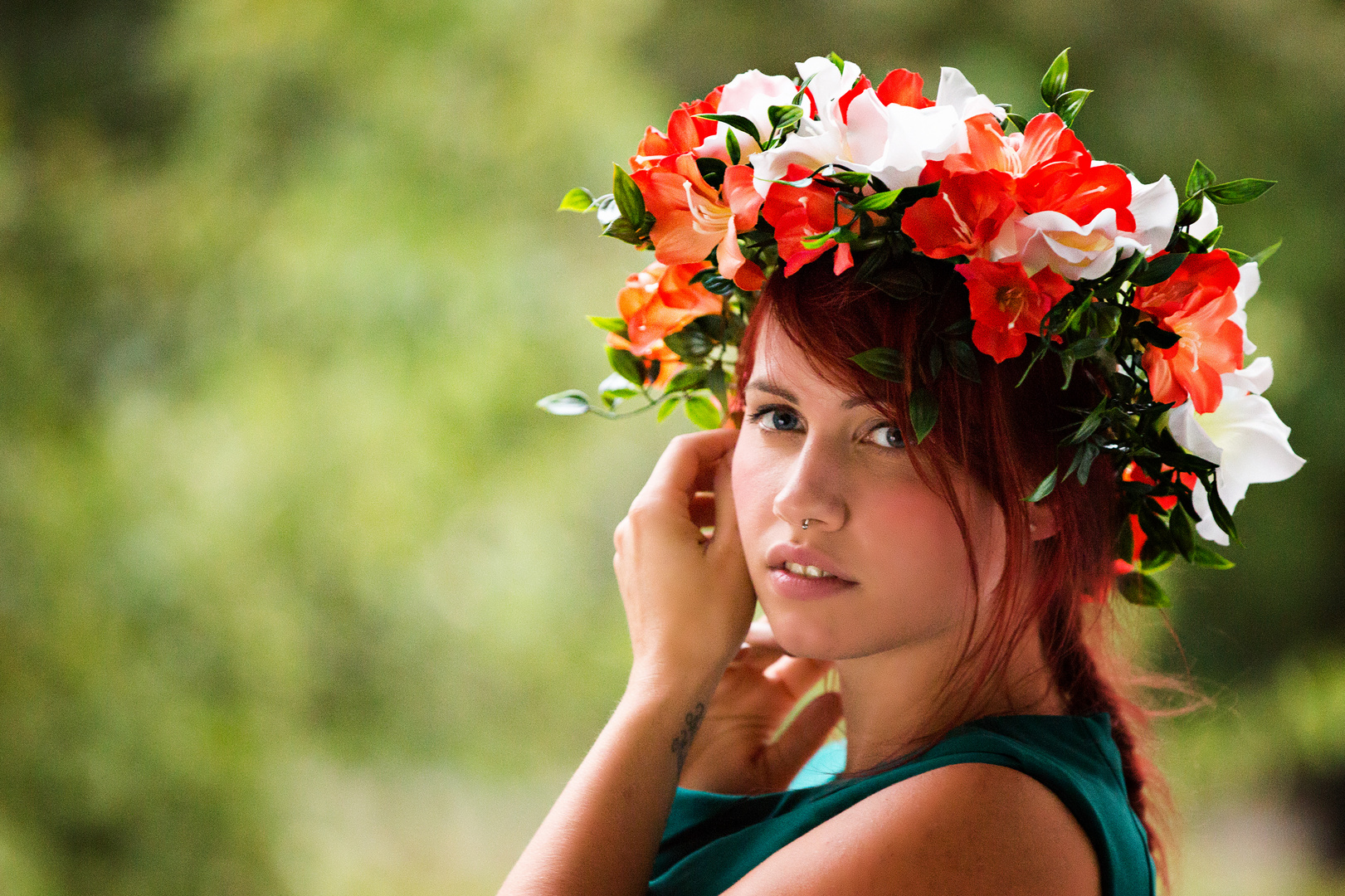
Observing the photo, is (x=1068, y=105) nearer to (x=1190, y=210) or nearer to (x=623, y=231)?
(x=1190, y=210)

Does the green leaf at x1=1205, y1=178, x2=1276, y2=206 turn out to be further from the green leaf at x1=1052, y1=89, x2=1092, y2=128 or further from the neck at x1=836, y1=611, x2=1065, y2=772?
the neck at x1=836, y1=611, x2=1065, y2=772

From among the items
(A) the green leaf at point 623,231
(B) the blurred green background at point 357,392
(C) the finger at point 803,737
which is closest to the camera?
(A) the green leaf at point 623,231

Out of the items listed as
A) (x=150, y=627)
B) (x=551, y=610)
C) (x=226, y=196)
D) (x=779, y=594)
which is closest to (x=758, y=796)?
(x=779, y=594)

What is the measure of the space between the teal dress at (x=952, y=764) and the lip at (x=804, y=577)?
0.50 ft

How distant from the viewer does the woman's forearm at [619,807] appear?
92 cm

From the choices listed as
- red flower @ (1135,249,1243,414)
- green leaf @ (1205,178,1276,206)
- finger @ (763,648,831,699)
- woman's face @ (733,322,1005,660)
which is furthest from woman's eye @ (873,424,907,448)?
finger @ (763,648,831,699)

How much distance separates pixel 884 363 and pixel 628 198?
0.91 ft

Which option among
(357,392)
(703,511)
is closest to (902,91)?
(703,511)

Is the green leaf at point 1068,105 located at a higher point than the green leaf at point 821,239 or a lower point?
higher

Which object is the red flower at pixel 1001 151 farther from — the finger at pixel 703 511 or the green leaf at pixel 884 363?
the finger at pixel 703 511

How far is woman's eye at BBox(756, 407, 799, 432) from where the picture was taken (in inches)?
38.5

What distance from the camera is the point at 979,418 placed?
89cm

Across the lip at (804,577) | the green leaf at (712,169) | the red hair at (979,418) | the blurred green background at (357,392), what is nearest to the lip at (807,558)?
the lip at (804,577)

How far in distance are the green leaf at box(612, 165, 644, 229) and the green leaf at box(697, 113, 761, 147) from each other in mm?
88
